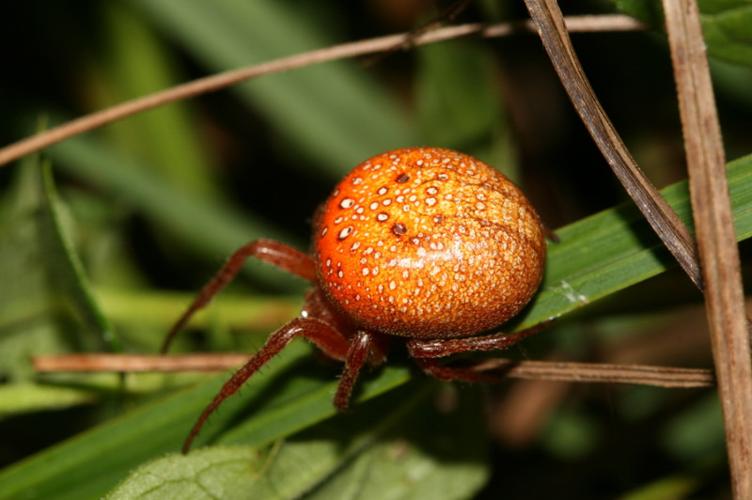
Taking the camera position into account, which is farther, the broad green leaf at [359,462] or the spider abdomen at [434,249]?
the broad green leaf at [359,462]

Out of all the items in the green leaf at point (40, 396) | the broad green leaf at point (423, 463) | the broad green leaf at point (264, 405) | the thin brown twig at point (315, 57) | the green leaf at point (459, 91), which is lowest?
the broad green leaf at point (423, 463)

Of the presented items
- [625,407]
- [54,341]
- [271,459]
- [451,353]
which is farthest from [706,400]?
[54,341]

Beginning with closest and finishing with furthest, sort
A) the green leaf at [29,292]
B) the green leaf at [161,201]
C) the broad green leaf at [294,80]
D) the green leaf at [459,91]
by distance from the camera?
the green leaf at [29,292] → the green leaf at [459,91] → the broad green leaf at [294,80] → the green leaf at [161,201]

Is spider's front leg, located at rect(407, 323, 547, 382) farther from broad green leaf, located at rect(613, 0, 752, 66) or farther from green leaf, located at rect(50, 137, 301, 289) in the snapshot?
green leaf, located at rect(50, 137, 301, 289)

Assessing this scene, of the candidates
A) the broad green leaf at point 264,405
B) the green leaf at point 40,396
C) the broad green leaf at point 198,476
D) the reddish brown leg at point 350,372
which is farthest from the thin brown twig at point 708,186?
the green leaf at point 40,396

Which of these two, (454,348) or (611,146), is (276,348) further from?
(611,146)

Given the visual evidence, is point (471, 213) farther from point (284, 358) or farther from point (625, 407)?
point (625, 407)

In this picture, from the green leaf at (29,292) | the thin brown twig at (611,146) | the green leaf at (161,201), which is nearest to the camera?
the thin brown twig at (611,146)

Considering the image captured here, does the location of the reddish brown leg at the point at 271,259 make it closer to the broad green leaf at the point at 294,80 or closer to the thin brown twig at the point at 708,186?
the thin brown twig at the point at 708,186

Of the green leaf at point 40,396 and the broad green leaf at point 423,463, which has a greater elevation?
the green leaf at point 40,396
